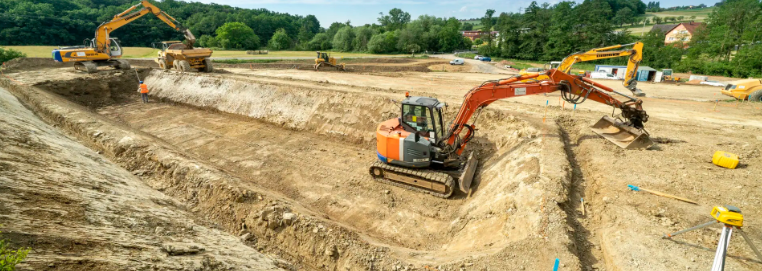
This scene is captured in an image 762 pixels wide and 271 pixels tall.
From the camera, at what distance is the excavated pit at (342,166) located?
6715 mm

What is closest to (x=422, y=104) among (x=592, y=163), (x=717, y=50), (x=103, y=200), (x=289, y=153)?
(x=592, y=163)

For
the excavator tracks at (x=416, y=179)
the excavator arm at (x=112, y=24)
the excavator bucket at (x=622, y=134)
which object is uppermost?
the excavator arm at (x=112, y=24)

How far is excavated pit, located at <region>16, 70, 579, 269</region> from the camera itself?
264 inches

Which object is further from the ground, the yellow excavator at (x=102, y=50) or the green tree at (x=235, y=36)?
the green tree at (x=235, y=36)

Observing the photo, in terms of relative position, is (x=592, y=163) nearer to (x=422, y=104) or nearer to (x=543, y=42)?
(x=422, y=104)

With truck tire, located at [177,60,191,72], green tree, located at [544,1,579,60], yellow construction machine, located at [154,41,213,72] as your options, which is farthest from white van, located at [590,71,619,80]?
truck tire, located at [177,60,191,72]

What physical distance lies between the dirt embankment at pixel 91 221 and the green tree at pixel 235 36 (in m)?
65.3

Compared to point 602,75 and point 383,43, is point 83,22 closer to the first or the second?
point 383,43

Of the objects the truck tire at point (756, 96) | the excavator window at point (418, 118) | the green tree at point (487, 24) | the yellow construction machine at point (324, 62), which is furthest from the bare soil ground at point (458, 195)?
the green tree at point (487, 24)

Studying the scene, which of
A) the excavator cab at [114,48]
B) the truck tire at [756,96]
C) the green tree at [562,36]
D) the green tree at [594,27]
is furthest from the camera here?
the green tree at [562,36]

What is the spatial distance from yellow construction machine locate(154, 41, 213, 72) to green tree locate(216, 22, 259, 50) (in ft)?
149

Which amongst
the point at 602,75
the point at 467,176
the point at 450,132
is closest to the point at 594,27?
the point at 602,75

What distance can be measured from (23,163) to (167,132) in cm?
907

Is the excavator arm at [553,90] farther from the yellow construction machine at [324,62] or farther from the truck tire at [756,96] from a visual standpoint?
the yellow construction machine at [324,62]
